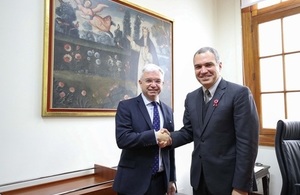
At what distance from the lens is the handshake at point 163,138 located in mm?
1429

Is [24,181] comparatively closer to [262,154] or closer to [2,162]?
[2,162]

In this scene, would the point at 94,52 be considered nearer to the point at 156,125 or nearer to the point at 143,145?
the point at 156,125

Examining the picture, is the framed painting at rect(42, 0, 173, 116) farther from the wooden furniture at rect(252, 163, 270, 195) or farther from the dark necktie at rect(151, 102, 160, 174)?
the wooden furniture at rect(252, 163, 270, 195)

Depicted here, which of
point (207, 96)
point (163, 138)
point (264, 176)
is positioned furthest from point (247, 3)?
point (163, 138)

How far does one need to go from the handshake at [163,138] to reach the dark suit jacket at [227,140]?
0.56 ft

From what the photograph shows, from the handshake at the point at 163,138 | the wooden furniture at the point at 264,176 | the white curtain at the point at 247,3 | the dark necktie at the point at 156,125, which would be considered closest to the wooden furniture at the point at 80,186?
the dark necktie at the point at 156,125

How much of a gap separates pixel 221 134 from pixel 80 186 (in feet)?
3.61

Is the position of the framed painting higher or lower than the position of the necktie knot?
higher

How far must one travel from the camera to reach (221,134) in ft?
4.35

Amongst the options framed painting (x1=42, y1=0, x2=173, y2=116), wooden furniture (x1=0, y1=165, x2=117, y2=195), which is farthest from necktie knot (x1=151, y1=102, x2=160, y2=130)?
framed painting (x1=42, y1=0, x2=173, y2=116)

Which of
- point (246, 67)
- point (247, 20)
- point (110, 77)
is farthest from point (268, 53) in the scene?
point (110, 77)

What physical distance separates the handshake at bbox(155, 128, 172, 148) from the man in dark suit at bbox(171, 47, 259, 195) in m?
0.17

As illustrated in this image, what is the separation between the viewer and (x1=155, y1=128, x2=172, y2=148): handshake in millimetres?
1429

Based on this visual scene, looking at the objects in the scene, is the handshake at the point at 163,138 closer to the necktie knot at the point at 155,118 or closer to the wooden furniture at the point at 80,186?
the necktie knot at the point at 155,118
